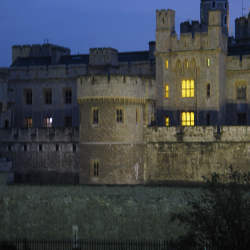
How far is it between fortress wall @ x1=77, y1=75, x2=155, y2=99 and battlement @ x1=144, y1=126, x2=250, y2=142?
3.02m

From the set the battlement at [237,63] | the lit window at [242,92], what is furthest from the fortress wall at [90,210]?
the battlement at [237,63]

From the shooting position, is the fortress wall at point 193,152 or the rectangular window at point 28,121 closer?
the fortress wall at point 193,152

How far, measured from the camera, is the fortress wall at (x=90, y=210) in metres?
33.8

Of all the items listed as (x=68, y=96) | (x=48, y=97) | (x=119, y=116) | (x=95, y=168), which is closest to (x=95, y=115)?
(x=119, y=116)

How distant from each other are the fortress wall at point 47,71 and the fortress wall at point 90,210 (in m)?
16.8

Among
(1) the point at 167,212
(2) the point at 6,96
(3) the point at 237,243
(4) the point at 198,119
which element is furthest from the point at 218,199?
(2) the point at 6,96

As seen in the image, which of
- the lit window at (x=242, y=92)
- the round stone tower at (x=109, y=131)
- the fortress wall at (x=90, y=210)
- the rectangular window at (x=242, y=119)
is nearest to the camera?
the fortress wall at (x=90, y=210)

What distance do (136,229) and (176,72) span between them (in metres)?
15.1

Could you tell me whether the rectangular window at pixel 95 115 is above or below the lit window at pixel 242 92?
below

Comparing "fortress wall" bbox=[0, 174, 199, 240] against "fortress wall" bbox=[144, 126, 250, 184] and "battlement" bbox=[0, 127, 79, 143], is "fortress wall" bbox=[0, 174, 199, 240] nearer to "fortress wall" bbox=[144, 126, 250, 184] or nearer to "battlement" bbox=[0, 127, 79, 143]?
"fortress wall" bbox=[144, 126, 250, 184]

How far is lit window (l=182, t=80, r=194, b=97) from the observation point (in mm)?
44562

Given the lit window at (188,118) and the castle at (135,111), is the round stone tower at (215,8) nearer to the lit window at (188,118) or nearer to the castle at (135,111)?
the castle at (135,111)

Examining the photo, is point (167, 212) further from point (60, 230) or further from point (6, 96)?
point (6, 96)

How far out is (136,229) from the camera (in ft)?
112
